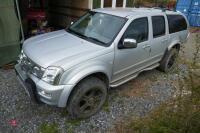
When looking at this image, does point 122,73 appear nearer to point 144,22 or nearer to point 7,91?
point 144,22

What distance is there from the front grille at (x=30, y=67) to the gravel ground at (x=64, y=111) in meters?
0.81

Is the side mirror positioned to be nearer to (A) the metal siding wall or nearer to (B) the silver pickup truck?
(B) the silver pickup truck

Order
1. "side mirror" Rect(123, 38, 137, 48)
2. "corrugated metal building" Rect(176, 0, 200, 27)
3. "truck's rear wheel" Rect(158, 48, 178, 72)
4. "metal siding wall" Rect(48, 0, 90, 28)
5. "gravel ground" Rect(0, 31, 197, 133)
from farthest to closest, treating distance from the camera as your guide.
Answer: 1. "corrugated metal building" Rect(176, 0, 200, 27)
2. "metal siding wall" Rect(48, 0, 90, 28)
3. "truck's rear wheel" Rect(158, 48, 178, 72)
4. "side mirror" Rect(123, 38, 137, 48)
5. "gravel ground" Rect(0, 31, 197, 133)

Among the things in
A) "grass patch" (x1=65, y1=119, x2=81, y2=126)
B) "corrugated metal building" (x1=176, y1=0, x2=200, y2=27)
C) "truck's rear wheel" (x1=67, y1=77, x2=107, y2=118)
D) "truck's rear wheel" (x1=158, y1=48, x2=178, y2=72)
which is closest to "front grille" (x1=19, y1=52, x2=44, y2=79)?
"truck's rear wheel" (x1=67, y1=77, x2=107, y2=118)

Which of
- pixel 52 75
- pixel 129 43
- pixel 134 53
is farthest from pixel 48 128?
pixel 134 53

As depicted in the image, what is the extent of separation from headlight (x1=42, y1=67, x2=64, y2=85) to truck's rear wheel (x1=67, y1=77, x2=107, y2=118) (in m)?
0.41

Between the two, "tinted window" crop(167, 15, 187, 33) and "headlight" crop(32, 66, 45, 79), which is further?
"tinted window" crop(167, 15, 187, 33)

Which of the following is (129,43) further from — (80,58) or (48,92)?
(48,92)

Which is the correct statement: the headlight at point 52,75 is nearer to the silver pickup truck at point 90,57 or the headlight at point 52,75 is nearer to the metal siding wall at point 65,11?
the silver pickup truck at point 90,57

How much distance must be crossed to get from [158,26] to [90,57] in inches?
92.3

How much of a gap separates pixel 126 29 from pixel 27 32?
5.11 m

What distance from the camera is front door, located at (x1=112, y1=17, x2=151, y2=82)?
13.7 ft

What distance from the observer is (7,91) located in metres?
4.57

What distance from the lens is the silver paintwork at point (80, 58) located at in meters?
3.35
